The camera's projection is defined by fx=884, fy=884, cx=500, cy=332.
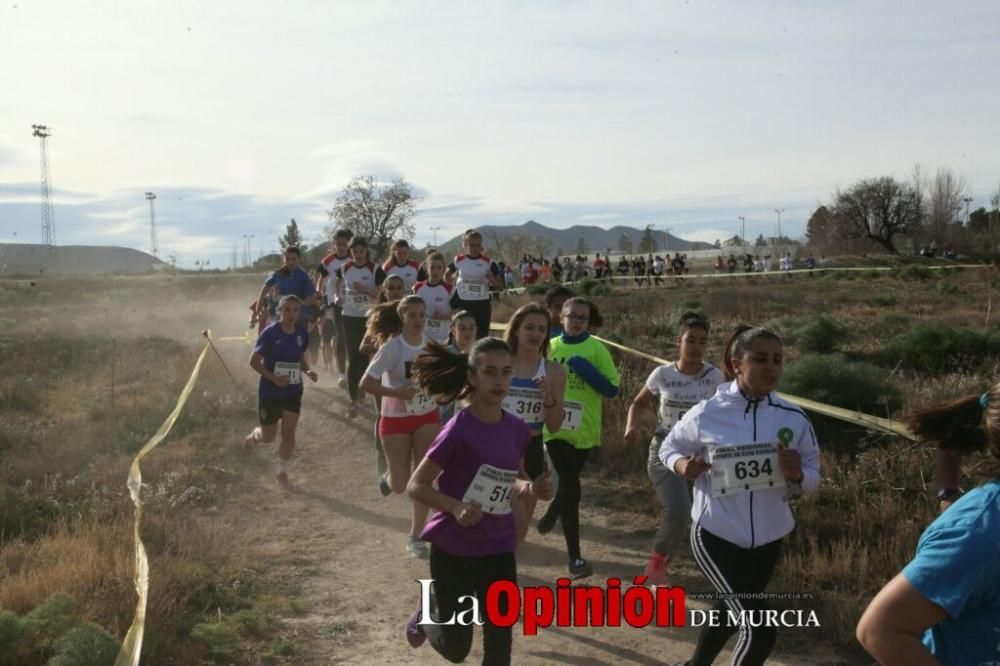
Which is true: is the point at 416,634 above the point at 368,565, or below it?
above

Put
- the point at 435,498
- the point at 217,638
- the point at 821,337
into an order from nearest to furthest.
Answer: the point at 435,498 < the point at 217,638 < the point at 821,337

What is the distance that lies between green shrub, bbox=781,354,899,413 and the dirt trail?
141 inches

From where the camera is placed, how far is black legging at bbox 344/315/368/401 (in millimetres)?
11258

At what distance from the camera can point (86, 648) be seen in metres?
4.31

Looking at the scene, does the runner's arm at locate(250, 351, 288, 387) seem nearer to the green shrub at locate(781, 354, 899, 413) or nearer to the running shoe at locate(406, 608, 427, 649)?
the running shoe at locate(406, 608, 427, 649)

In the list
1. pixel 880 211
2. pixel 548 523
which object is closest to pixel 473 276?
pixel 548 523

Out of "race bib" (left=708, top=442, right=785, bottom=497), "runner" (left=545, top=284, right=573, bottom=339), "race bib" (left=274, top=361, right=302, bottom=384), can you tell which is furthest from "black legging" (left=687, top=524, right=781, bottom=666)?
"race bib" (left=274, top=361, right=302, bottom=384)

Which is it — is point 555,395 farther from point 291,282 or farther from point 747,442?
point 291,282

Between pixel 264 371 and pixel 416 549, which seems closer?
pixel 416 549

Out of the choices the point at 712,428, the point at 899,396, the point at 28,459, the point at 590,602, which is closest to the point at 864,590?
the point at 590,602

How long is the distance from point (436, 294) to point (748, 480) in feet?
22.0

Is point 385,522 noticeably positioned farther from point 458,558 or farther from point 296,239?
point 296,239

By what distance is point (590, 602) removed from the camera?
19.4 feet

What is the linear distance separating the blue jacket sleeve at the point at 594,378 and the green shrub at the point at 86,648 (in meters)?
3.47
